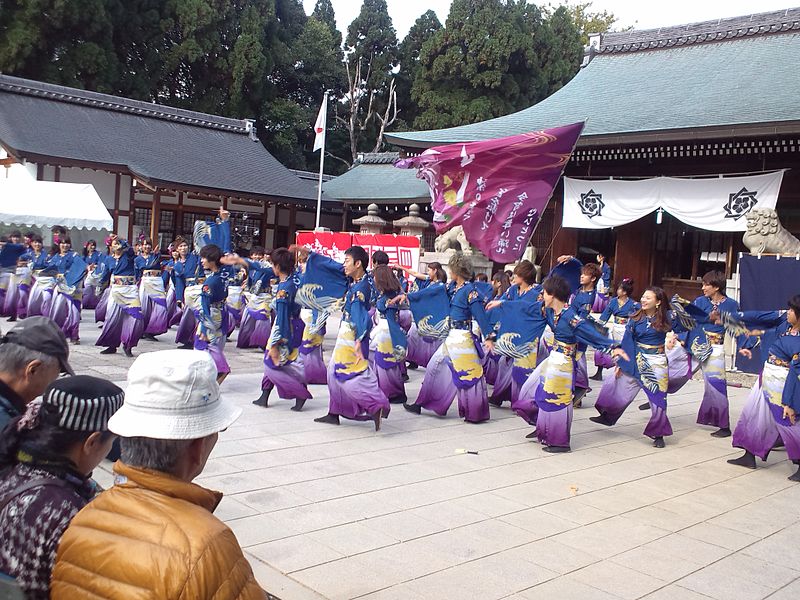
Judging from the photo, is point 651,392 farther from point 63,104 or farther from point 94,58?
point 94,58

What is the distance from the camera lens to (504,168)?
27.1 ft

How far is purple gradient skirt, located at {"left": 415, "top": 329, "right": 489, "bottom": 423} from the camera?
721 centimetres

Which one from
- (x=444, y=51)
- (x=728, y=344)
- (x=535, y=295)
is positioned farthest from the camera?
(x=444, y=51)

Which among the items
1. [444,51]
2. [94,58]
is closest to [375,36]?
[444,51]

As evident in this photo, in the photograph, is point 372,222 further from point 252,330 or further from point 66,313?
point 66,313

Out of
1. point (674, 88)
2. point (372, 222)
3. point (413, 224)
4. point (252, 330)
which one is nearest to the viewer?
point (252, 330)

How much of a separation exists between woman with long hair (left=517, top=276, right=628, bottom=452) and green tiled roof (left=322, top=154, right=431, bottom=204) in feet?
43.8

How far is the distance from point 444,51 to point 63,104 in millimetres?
15450

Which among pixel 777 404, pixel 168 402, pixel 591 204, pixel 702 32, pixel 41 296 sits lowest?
pixel 41 296

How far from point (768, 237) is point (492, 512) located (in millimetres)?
8396

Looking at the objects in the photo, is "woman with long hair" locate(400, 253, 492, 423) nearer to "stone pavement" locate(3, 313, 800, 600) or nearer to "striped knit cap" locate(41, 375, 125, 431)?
"stone pavement" locate(3, 313, 800, 600)

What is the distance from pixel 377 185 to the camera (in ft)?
74.1

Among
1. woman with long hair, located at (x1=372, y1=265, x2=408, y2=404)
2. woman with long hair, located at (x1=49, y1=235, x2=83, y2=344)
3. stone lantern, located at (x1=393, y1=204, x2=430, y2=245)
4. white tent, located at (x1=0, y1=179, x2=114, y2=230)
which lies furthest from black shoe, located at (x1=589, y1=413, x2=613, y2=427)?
white tent, located at (x1=0, y1=179, x2=114, y2=230)

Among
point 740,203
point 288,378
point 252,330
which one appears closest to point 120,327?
point 252,330
